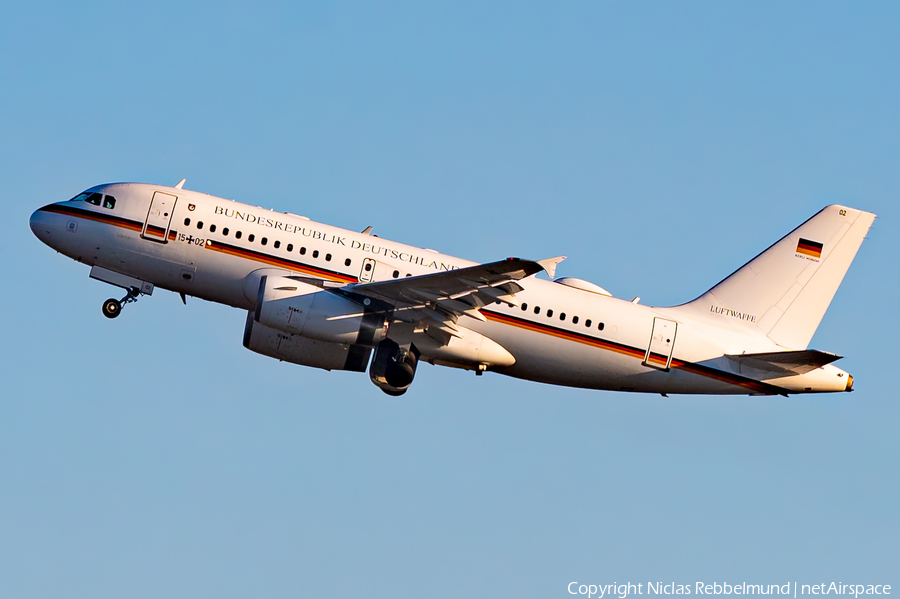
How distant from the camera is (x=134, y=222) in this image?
3766 cm

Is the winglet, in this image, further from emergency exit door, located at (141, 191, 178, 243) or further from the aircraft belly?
emergency exit door, located at (141, 191, 178, 243)

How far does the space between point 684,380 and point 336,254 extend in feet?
42.0

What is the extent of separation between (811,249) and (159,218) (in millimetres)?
23524

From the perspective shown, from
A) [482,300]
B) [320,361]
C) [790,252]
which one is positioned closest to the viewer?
[482,300]

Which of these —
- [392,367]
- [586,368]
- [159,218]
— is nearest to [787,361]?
[586,368]

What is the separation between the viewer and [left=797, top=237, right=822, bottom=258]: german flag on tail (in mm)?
41906

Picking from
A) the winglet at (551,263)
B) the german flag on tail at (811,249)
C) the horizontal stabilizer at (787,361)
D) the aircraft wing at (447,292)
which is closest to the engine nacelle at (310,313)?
the aircraft wing at (447,292)

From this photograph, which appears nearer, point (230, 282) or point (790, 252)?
point (230, 282)

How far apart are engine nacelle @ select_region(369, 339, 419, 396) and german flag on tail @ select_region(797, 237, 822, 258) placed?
50.7ft

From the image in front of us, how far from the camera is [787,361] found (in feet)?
126

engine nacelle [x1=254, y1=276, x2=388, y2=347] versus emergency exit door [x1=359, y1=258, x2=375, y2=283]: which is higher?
emergency exit door [x1=359, y1=258, x2=375, y2=283]

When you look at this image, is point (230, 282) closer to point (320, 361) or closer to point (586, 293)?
point (320, 361)

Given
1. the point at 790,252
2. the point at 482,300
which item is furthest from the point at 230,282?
the point at 790,252

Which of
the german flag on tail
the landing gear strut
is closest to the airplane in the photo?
the landing gear strut
